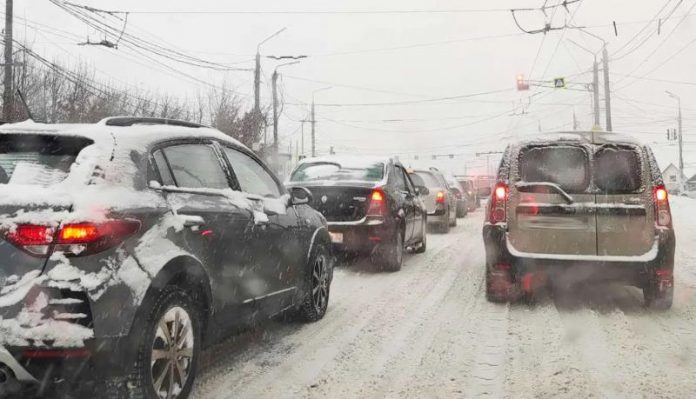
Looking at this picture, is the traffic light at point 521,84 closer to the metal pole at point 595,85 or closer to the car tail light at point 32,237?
the metal pole at point 595,85

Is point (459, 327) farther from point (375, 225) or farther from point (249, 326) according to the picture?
point (375, 225)

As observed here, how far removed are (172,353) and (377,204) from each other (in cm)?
475

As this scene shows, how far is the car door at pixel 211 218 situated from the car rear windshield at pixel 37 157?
0.44 m

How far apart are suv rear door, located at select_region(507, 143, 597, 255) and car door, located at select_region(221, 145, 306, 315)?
2.17m

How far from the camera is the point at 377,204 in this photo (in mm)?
7594

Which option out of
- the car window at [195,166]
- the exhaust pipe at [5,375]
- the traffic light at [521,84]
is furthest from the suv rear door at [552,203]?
the traffic light at [521,84]

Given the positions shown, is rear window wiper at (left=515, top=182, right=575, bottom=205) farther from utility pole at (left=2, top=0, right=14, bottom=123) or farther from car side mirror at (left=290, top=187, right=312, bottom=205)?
utility pole at (left=2, top=0, right=14, bottom=123)

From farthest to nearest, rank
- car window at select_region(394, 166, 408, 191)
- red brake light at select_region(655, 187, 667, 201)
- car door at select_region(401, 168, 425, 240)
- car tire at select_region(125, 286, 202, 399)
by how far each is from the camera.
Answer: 1. car door at select_region(401, 168, 425, 240)
2. car window at select_region(394, 166, 408, 191)
3. red brake light at select_region(655, 187, 667, 201)
4. car tire at select_region(125, 286, 202, 399)

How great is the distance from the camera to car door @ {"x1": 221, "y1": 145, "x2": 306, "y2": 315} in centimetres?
409

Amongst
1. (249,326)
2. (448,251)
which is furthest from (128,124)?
(448,251)

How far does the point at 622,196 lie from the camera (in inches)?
215

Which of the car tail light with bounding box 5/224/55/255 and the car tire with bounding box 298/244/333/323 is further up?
the car tail light with bounding box 5/224/55/255

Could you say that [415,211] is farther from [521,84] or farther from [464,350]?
[521,84]

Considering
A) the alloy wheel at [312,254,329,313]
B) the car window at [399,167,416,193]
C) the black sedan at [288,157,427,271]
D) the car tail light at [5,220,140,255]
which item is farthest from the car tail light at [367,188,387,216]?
the car tail light at [5,220,140,255]
